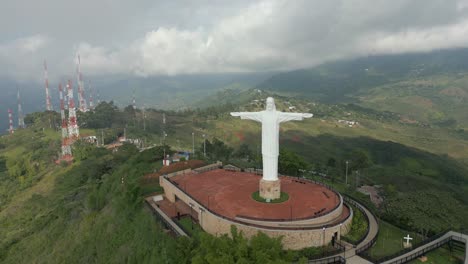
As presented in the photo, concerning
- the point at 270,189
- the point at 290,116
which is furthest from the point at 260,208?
the point at 290,116

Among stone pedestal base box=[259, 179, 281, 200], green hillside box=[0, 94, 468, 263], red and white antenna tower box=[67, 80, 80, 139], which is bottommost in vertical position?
Result: green hillside box=[0, 94, 468, 263]

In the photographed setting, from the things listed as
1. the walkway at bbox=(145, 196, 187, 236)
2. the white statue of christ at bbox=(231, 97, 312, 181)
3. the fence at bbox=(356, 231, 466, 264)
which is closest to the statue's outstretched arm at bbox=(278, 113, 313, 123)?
the white statue of christ at bbox=(231, 97, 312, 181)

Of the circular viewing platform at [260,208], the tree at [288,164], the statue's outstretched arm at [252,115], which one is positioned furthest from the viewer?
the tree at [288,164]

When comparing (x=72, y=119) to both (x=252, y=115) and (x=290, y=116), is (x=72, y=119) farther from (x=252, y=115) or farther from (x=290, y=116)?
(x=290, y=116)

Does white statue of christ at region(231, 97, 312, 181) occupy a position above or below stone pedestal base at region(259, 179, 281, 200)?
above

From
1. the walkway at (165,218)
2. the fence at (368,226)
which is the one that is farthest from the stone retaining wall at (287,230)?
the walkway at (165,218)

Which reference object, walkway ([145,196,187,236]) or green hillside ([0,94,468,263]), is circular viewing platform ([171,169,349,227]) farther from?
green hillside ([0,94,468,263])

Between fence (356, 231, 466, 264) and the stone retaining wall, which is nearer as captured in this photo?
fence (356, 231, 466, 264)

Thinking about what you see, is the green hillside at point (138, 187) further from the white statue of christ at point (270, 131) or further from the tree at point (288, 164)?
the white statue of christ at point (270, 131)

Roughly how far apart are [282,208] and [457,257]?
15.9 metres

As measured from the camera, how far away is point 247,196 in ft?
122

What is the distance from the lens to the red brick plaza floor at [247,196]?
32875mm

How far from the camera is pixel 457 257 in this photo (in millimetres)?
29594

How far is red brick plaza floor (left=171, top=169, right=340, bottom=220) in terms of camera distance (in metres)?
32.9
